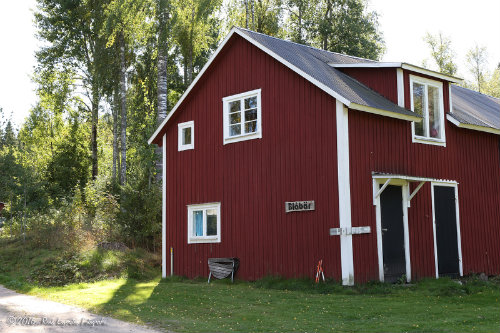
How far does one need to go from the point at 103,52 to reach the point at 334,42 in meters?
15.3

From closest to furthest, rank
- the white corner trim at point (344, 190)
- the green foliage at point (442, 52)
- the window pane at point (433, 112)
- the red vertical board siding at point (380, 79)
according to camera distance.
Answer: the white corner trim at point (344, 190) < the red vertical board siding at point (380, 79) < the window pane at point (433, 112) < the green foliage at point (442, 52)

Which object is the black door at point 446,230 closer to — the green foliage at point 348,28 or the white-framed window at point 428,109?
the white-framed window at point 428,109

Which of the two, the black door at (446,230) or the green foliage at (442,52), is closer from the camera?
the black door at (446,230)

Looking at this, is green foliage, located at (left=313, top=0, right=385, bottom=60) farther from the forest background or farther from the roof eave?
the roof eave

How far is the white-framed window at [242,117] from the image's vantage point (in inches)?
655

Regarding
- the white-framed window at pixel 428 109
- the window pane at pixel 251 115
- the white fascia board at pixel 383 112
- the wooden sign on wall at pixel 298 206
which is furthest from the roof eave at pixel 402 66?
the wooden sign on wall at pixel 298 206

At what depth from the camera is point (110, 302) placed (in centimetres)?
1278

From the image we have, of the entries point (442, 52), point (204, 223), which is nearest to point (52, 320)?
point (204, 223)

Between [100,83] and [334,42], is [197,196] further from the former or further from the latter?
[334,42]

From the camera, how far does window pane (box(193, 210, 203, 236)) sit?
18141mm

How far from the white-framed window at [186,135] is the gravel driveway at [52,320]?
24.2 feet

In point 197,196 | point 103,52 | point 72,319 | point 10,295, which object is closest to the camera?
point 72,319

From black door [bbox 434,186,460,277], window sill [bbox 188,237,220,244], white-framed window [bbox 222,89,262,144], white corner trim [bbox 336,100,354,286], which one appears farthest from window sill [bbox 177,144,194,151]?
black door [bbox 434,186,460,277]

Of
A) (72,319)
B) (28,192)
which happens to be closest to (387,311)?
(72,319)
